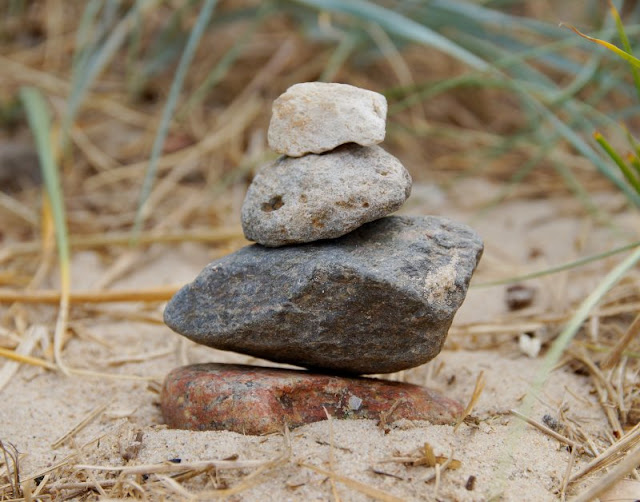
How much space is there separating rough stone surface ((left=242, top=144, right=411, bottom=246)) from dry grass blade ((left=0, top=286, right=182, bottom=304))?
93 cm

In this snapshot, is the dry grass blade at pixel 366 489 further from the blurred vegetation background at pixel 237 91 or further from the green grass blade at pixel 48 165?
the blurred vegetation background at pixel 237 91

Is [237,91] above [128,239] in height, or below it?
above

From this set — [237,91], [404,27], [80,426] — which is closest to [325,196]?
[80,426]

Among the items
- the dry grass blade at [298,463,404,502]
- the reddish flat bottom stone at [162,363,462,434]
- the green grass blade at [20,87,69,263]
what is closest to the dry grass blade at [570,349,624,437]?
the reddish flat bottom stone at [162,363,462,434]

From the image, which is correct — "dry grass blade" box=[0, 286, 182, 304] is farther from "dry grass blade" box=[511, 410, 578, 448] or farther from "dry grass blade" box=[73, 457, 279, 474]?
"dry grass blade" box=[511, 410, 578, 448]

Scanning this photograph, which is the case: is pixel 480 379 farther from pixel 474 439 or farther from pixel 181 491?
pixel 181 491

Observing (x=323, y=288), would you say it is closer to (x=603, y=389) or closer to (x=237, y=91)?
(x=603, y=389)

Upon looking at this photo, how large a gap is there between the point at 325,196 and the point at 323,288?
0.22m

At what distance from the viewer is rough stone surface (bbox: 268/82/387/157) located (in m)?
1.78

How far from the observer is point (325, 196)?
173 centimetres

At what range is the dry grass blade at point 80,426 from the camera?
6.11 feet

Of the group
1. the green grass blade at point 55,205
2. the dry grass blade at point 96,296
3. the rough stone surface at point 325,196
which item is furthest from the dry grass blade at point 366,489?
the dry grass blade at point 96,296

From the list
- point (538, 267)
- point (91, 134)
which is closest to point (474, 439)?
point (538, 267)

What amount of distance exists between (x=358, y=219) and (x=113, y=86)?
3.20 m
